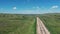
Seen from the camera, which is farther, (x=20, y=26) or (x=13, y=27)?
(x=20, y=26)

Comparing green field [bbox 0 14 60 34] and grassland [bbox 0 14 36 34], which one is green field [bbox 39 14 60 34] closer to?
green field [bbox 0 14 60 34]

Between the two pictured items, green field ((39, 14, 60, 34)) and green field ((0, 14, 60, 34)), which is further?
green field ((39, 14, 60, 34))

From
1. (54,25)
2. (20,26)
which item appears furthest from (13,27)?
(54,25)

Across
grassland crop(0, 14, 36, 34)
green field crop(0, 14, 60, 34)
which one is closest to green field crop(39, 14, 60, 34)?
green field crop(0, 14, 60, 34)

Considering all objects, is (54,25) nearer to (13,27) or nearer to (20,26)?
(20,26)

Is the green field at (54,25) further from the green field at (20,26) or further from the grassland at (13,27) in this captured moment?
the grassland at (13,27)

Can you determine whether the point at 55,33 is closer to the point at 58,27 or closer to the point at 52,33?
the point at 52,33

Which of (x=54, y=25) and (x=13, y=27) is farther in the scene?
(x=54, y=25)

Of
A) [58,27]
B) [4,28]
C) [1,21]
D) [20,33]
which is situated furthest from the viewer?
[1,21]

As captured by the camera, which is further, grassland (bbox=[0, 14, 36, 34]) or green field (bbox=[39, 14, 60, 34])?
green field (bbox=[39, 14, 60, 34])

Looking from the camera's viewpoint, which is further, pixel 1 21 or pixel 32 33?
pixel 1 21

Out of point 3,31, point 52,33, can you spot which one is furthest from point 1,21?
point 52,33
